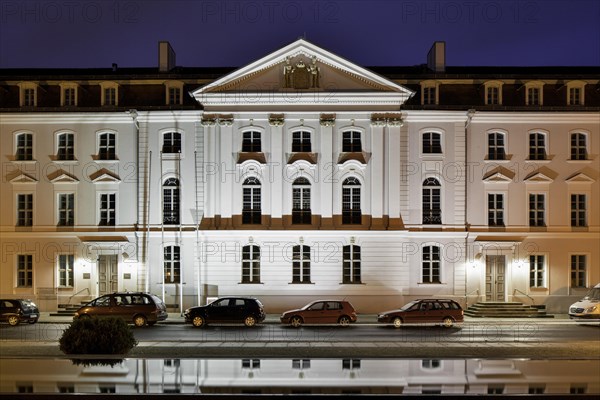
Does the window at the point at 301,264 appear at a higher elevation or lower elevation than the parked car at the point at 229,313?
higher

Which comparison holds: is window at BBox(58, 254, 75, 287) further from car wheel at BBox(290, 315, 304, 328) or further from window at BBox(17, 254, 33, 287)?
car wheel at BBox(290, 315, 304, 328)

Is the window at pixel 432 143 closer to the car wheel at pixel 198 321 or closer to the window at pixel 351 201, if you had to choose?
the window at pixel 351 201

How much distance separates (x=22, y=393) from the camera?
1673 cm

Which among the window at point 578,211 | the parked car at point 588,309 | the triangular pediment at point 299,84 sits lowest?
the parked car at point 588,309

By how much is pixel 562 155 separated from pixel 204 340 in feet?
86.5

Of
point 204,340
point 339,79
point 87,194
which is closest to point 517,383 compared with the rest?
point 204,340

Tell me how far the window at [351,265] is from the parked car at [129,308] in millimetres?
11953

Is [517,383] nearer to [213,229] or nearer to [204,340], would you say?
[204,340]

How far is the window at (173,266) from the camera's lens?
141 feet

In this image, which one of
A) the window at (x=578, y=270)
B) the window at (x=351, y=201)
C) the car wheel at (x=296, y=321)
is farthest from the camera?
the window at (x=578, y=270)

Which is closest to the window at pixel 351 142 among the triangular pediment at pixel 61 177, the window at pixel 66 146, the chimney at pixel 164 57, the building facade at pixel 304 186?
the building facade at pixel 304 186

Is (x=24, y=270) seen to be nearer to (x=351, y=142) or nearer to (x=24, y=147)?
(x=24, y=147)

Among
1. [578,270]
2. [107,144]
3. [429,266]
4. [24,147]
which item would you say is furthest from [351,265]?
[24,147]

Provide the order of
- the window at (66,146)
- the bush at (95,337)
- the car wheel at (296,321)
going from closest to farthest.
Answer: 1. the bush at (95,337)
2. the car wheel at (296,321)
3. the window at (66,146)
